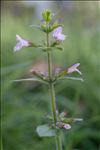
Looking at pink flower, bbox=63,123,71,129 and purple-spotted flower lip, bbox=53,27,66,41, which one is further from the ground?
purple-spotted flower lip, bbox=53,27,66,41

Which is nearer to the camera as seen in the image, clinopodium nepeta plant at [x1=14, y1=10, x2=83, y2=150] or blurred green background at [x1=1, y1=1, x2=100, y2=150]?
clinopodium nepeta plant at [x1=14, y1=10, x2=83, y2=150]

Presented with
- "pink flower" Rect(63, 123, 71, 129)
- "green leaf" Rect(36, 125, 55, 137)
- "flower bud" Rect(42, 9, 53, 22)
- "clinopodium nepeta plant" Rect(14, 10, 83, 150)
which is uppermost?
"flower bud" Rect(42, 9, 53, 22)

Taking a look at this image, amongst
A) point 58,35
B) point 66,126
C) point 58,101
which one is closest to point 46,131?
point 66,126

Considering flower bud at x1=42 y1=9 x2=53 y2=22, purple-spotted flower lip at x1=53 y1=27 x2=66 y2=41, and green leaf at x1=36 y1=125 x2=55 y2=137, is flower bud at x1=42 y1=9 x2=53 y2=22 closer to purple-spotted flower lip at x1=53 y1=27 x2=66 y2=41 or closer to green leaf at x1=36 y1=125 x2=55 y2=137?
purple-spotted flower lip at x1=53 y1=27 x2=66 y2=41

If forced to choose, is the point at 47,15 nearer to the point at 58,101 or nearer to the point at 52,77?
the point at 52,77

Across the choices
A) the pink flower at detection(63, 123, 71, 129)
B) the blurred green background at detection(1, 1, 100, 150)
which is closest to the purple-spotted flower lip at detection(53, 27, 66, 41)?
the pink flower at detection(63, 123, 71, 129)

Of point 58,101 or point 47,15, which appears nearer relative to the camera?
point 47,15

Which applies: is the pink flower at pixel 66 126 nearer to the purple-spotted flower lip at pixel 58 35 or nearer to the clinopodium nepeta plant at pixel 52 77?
the clinopodium nepeta plant at pixel 52 77

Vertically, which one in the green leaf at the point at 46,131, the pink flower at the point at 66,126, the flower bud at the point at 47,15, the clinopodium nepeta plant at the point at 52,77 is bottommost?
the green leaf at the point at 46,131

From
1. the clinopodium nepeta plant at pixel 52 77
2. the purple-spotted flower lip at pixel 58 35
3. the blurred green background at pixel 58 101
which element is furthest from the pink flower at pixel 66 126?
the blurred green background at pixel 58 101

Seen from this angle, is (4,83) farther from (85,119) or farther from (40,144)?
(40,144)

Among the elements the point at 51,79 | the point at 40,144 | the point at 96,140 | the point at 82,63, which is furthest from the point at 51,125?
the point at 82,63
